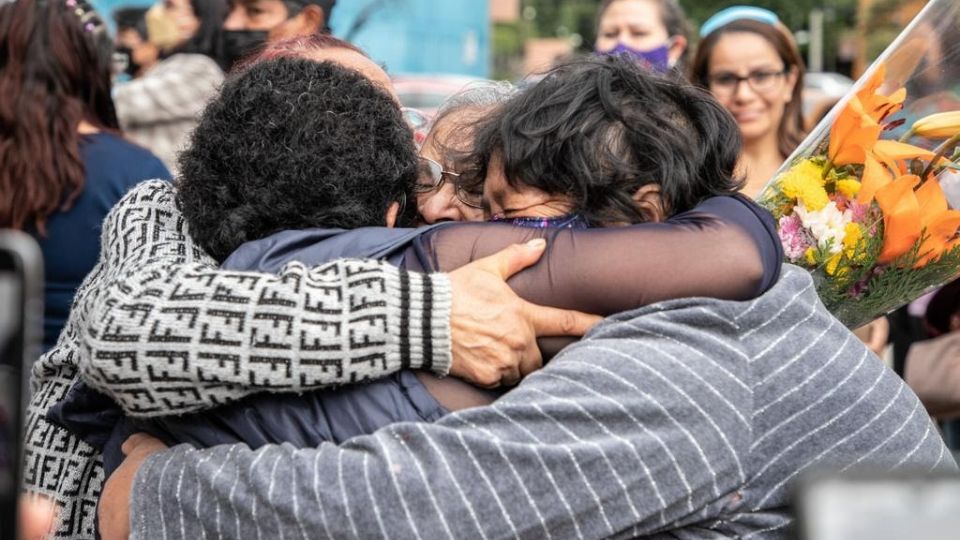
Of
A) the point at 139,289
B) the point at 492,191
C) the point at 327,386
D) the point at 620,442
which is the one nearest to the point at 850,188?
the point at 492,191

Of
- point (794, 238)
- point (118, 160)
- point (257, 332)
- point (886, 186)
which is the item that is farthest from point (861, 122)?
point (118, 160)

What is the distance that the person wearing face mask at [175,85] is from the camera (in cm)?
464

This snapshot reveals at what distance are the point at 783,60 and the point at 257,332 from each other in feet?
11.5

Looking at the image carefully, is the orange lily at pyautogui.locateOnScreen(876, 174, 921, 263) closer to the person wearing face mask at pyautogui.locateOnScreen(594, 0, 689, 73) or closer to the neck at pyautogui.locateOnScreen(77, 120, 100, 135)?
the neck at pyautogui.locateOnScreen(77, 120, 100, 135)

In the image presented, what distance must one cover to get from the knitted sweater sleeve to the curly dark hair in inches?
5.7

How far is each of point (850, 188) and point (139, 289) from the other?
4.01 feet

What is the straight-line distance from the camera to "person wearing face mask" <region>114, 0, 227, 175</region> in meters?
4.64


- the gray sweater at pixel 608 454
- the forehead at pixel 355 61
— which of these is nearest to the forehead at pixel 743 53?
the forehead at pixel 355 61

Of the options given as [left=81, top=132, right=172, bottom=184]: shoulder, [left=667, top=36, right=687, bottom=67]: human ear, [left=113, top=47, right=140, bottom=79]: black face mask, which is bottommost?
[left=113, top=47, right=140, bottom=79]: black face mask

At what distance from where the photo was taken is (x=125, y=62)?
6.26 meters

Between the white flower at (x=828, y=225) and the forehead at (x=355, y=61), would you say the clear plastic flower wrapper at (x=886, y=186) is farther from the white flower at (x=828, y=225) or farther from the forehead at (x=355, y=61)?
the forehead at (x=355, y=61)

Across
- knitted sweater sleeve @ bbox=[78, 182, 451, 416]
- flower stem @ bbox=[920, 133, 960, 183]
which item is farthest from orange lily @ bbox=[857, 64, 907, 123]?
knitted sweater sleeve @ bbox=[78, 182, 451, 416]

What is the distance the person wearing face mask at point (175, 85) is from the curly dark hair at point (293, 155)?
8.06 feet

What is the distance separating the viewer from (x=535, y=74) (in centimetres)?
217
